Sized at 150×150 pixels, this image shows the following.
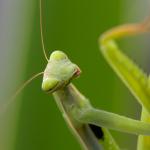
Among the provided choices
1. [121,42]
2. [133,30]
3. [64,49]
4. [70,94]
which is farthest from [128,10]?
[133,30]

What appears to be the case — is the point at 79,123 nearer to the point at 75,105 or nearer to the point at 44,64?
the point at 75,105

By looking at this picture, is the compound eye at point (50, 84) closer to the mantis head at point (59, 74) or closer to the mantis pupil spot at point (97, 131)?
Answer: the mantis head at point (59, 74)

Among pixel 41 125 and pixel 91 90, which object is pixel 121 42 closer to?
pixel 91 90

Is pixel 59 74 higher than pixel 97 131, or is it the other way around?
pixel 59 74

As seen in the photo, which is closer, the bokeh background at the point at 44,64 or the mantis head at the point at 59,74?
the mantis head at the point at 59,74

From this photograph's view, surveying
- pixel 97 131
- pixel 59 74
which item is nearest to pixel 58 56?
pixel 59 74

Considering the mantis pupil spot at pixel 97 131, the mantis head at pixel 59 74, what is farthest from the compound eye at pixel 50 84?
the mantis pupil spot at pixel 97 131
